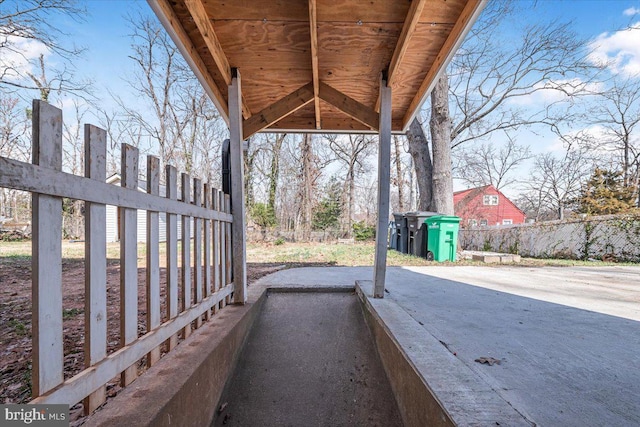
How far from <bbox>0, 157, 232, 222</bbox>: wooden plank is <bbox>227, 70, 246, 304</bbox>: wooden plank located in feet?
3.66

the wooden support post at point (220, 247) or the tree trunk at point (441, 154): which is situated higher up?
the tree trunk at point (441, 154)

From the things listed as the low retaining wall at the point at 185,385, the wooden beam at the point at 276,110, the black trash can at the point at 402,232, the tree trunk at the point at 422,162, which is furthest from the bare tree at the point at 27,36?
the tree trunk at the point at 422,162

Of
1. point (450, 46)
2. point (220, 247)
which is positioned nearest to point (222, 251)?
point (220, 247)

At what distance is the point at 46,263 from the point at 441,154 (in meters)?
8.64

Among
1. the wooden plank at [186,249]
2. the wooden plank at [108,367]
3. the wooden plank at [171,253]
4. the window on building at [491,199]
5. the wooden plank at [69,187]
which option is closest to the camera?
the wooden plank at [69,187]

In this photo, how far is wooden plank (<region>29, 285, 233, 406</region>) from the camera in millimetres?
873

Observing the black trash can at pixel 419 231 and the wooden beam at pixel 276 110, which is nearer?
the wooden beam at pixel 276 110

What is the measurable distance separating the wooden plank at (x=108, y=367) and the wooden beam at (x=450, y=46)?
2.60 m

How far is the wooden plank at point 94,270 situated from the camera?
Answer: 3.30 ft

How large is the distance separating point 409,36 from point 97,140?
2079 mm

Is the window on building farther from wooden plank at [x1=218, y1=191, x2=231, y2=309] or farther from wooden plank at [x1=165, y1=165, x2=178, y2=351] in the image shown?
wooden plank at [x1=165, y1=165, x2=178, y2=351]

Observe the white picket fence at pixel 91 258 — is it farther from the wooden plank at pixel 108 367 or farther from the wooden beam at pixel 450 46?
the wooden beam at pixel 450 46

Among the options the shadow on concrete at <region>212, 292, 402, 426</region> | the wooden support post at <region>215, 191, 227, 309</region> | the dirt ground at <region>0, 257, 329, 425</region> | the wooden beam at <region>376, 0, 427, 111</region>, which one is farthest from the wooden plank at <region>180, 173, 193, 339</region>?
the wooden beam at <region>376, 0, 427, 111</region>

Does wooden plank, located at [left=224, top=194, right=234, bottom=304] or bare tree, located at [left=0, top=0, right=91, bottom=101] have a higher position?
bare tree, located at [left=0, top=0, right=91, bottom=101]
